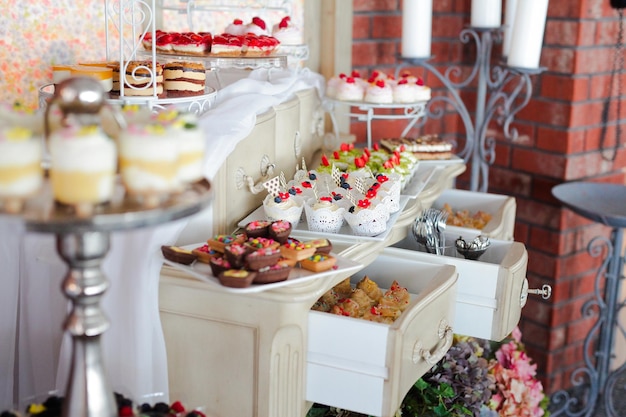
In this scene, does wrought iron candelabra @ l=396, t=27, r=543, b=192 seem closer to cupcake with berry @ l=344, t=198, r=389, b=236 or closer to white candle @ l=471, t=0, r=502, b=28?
white candle @ l=471, t=0, r=502, b=28

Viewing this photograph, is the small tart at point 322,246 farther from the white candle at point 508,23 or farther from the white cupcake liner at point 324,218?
the white candle at point 508,23

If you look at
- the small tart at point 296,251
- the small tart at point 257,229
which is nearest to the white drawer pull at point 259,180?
the small tart at point 257,229

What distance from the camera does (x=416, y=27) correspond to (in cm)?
241

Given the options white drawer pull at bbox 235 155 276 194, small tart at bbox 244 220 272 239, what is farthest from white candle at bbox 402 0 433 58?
small tart at bbox 244 220 272 239

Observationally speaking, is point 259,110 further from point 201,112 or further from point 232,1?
point 232,1

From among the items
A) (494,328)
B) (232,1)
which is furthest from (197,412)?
(232,1)

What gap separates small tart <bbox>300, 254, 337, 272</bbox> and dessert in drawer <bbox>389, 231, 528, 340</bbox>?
37 centimetres

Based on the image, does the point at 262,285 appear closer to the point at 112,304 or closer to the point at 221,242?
the point at 221,242

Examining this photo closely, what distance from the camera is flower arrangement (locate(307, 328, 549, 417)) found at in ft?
5.75

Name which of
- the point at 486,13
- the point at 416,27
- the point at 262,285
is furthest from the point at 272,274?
the point at 486,13

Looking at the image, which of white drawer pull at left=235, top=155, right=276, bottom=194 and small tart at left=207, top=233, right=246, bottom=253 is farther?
white drawer pull at left=235, top=155, right=276, bottom=194

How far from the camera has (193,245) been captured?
147cm

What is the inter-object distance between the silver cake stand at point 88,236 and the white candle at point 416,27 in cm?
153

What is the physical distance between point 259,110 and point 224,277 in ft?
1.90
